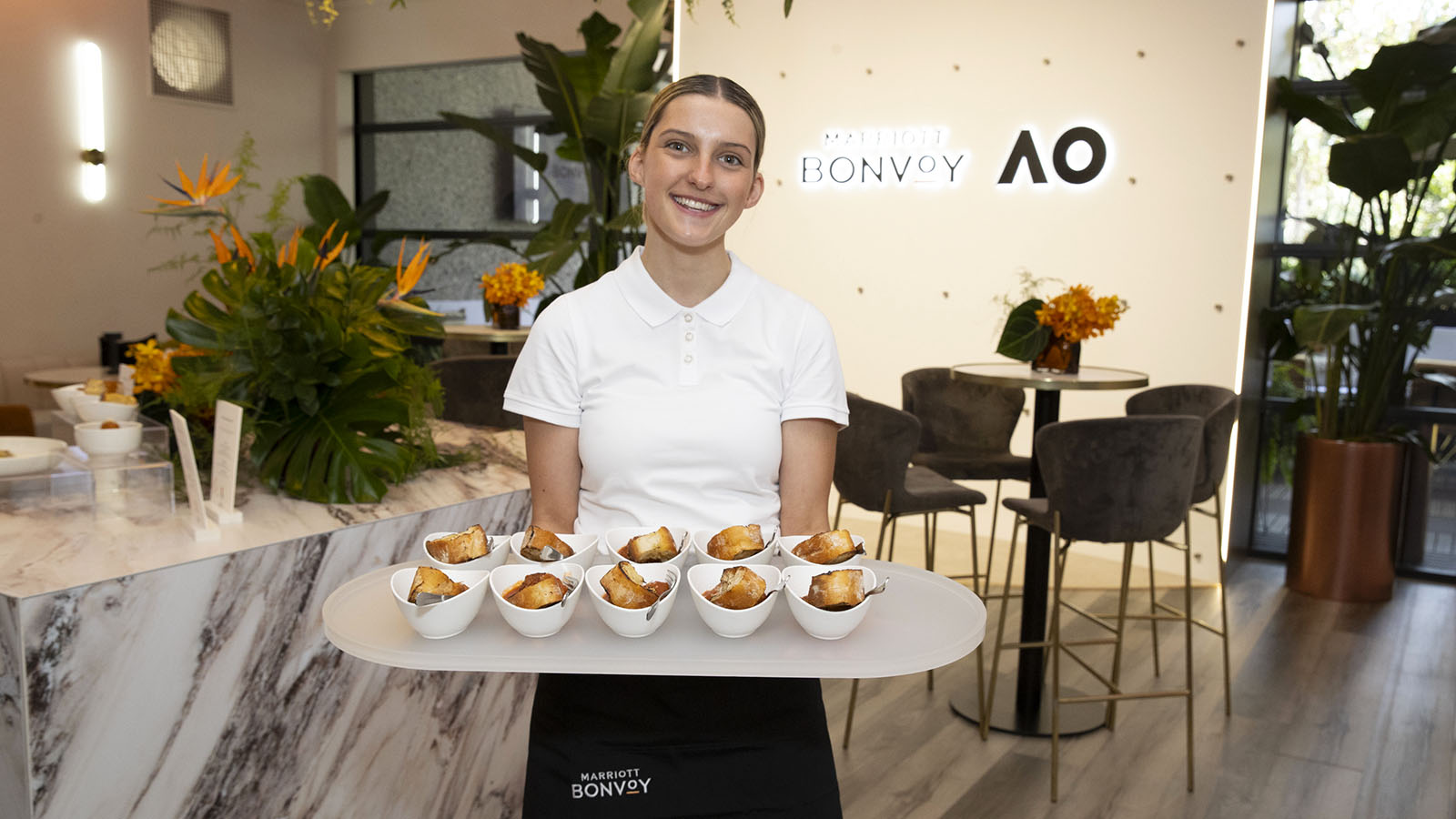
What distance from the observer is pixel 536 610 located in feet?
4.06

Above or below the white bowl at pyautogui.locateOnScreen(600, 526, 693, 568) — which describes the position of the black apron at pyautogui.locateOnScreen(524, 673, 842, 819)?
below

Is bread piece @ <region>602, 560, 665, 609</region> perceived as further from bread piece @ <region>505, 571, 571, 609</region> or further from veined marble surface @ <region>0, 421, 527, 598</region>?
veined marble surface @ <region>0, 421, 527, 598</region>

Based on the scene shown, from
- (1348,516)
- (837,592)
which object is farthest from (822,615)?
(1348,516)

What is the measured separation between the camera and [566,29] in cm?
777

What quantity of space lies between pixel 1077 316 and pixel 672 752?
2.82 m

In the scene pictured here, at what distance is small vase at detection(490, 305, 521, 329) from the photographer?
5.56 metres

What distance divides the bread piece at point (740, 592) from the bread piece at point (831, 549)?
0.50ft

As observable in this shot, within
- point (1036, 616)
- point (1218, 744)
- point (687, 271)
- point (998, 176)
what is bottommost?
point (1218, 744)

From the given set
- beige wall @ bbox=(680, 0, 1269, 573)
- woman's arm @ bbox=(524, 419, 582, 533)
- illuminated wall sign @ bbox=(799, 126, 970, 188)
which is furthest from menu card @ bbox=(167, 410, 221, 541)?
illuminated wall sign @ bbox=(799, 126, 970, 188)

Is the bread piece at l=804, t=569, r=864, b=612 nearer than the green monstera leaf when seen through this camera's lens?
Yes

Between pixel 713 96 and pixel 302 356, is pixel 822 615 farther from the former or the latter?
pixel 302 356

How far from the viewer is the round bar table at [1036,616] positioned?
3727 mm

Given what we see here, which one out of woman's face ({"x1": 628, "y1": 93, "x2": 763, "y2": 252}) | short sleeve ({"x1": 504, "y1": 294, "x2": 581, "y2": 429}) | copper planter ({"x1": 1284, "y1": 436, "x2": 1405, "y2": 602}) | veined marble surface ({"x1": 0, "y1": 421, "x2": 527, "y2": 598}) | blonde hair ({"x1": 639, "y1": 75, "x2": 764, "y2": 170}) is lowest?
copper planter ({"x1": 1284, "y1": 436, "x2": 1405, "y2": 602})

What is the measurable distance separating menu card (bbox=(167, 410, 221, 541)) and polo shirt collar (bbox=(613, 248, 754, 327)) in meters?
1.01
